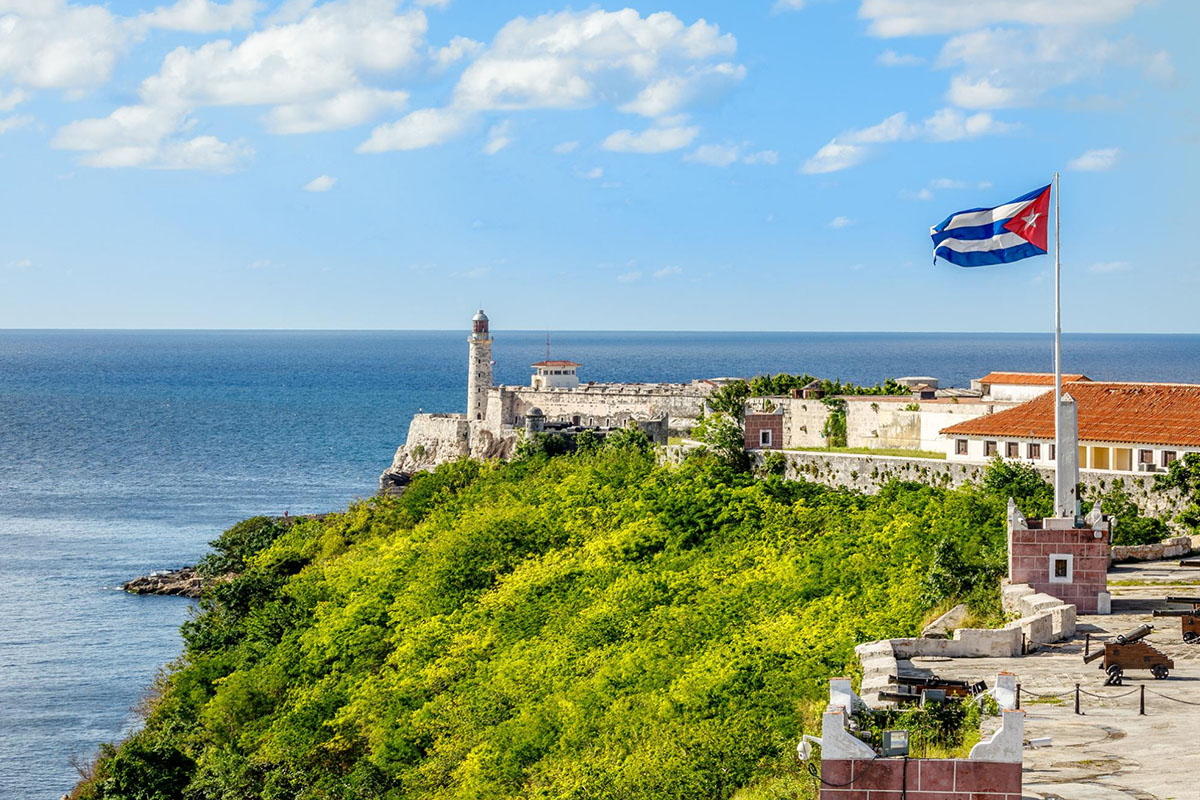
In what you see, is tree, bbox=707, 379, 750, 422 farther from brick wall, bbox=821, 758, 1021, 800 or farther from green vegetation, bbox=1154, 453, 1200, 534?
brick wall, bbox=821, 758, 1021, 800

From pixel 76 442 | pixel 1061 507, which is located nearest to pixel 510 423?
pixel 76 442

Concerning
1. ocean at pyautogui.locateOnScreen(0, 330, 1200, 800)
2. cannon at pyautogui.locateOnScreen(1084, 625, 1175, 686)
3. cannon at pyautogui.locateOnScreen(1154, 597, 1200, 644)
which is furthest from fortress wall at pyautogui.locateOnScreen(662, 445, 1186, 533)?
ocean at pyautogui.locateOnScreen(0, 330, 1200, 800)

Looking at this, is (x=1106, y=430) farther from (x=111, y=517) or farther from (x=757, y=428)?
(x=111, y=517)

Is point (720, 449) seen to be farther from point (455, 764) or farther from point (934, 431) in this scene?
point (455, 764)

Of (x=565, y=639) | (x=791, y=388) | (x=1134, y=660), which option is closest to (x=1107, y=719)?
(x=1134, y=660)

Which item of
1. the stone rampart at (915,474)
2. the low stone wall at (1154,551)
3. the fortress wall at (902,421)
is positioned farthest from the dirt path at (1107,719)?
the fortress wall at (902,421)

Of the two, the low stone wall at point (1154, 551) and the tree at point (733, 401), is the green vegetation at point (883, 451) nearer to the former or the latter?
the tree at point (733, 401)
